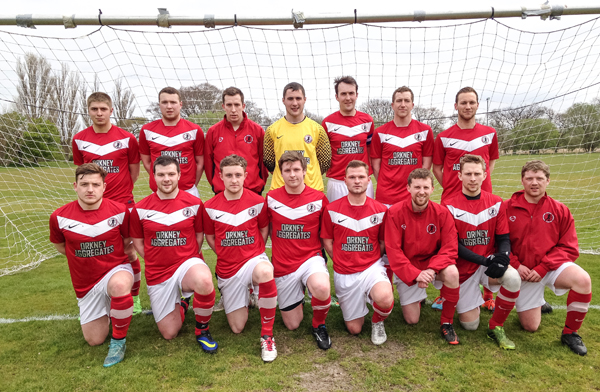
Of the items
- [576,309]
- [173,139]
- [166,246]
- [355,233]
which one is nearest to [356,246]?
[355,233]

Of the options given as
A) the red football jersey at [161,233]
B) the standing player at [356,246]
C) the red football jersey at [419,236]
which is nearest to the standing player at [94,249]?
the red football jersey at [161,233]

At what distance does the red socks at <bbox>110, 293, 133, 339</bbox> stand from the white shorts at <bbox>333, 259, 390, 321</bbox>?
1.71 m

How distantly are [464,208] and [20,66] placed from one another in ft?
18.3

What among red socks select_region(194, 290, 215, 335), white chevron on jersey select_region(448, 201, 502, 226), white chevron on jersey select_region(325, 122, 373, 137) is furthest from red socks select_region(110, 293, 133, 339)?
white chevron on jersey select_region(448, 201, 502, 226)

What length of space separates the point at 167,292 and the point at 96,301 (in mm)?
567

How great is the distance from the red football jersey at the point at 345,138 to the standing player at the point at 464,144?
2.47 feet

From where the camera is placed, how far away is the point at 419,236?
118 inches

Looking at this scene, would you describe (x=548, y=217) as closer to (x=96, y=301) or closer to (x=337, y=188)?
(x=337, y=188)

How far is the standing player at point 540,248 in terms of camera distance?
2.82m

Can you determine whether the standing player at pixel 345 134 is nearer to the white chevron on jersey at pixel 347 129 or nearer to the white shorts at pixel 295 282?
the white chevron on jersey at pixel 347 129

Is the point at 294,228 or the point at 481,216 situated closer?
the point at 481,216

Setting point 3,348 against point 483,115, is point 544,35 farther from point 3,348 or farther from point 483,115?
point 3,348

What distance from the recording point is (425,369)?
8.23ft

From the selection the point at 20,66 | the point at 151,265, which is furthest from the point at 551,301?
the point at 20,66
